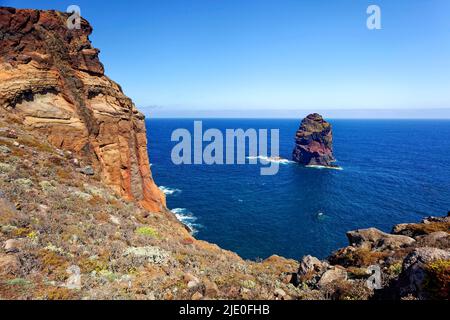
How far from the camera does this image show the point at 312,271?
45.3 feet

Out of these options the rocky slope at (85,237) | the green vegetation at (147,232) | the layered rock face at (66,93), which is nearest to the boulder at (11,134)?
the rocky slope at (85,237)

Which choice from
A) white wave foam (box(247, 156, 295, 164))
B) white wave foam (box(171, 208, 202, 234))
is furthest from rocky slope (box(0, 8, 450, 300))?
white wave foam (box(247, 156, 295, 164))

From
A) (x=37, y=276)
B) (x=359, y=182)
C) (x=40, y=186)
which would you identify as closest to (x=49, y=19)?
(x=40, y=186)

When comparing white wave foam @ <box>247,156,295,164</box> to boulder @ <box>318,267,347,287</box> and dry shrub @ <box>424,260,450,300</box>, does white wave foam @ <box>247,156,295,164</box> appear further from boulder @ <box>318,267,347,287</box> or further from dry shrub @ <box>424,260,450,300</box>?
dry shrub @ <box>424,260,450,300</box>

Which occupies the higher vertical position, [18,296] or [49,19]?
[49,19]

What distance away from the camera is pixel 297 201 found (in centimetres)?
8450

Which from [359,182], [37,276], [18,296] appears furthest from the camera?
[359,182]

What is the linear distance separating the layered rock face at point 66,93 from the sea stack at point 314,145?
114m

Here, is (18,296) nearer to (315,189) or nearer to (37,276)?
(37,276)

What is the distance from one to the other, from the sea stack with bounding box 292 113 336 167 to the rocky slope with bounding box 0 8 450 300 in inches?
4670

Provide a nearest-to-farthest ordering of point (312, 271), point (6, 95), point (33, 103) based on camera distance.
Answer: point (312, 271), point (6, 95), point (33, 103)

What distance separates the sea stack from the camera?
5359 inches

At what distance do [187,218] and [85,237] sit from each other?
193ft

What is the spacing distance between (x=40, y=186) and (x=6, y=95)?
1256 centimetres
